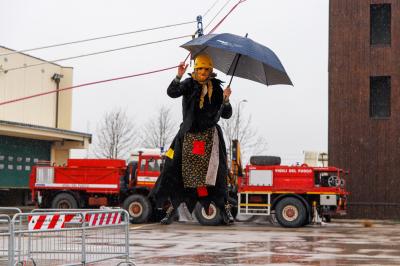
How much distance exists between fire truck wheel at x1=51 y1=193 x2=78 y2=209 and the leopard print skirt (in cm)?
2450

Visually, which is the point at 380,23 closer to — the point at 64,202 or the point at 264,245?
the point at 64,202

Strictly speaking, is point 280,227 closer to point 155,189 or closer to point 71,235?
point 71,235

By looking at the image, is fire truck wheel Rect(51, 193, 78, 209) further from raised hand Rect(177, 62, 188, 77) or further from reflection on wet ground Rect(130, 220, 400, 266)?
raised hand Rect(177, 62, 188, 77)

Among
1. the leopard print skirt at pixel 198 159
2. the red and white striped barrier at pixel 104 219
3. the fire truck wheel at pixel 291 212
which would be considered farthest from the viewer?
the fire truck wheel at pixel 291 212

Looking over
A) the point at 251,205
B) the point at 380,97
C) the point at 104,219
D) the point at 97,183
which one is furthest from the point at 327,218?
the point at 104,219

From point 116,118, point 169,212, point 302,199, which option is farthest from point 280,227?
point 116,118

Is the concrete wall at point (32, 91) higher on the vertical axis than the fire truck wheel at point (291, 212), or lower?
Answer: higher

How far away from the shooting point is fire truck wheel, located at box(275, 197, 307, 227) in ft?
86.4

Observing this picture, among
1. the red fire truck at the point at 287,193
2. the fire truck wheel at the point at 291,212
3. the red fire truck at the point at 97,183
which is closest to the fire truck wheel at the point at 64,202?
the red fire truck at the point at 97,183

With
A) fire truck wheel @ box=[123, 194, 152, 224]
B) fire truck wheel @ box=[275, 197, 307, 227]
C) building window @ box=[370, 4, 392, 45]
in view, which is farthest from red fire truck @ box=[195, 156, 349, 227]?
building window @ box=[370, 4, 392, 45]

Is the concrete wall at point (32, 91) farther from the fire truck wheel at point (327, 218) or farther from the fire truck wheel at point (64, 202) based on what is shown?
the fire truck wheel at point (327, 218)

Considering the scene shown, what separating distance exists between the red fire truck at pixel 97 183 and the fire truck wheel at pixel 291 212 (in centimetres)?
478

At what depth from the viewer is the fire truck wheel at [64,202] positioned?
2902 centimetres

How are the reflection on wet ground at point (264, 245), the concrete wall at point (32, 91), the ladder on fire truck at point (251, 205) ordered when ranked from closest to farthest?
the reflection on wet ground at point (264, 245)
the ladder on fire truck at point (251, 205)
the concrete wall at point (32, 91)
